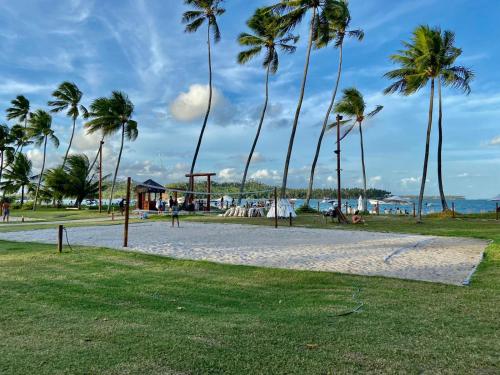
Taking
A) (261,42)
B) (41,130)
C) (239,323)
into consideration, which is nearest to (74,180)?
(41,130)

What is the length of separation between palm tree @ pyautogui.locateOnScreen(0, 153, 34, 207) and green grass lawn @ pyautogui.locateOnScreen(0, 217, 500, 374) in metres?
44.4

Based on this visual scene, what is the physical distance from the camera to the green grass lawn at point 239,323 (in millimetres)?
3270

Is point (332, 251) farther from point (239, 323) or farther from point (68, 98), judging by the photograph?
point (68, 98)

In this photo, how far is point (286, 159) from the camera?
24797mm

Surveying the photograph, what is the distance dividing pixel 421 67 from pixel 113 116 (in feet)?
77.3

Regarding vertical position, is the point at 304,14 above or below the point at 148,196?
above

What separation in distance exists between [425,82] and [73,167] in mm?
35155

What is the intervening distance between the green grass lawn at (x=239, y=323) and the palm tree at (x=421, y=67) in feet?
53.7

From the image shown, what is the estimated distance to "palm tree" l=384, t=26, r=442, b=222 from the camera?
21781 mm

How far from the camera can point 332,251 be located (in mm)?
10359

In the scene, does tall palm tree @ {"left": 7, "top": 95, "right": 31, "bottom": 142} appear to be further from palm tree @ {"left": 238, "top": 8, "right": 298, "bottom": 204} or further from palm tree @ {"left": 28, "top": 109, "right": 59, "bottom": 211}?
palm tree @ {"left": 238, "top": 8, "right": 298, "bottom": 204}

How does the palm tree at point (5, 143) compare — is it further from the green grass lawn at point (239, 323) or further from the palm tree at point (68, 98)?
the green grass lawn at point (239, 323)

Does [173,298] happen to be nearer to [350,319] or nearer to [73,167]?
→ [350,319]


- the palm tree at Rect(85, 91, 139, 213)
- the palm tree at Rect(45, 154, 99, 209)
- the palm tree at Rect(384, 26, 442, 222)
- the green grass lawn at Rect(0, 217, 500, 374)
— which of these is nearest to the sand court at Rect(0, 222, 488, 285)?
the green grass lawn at Rect(0, 217, 500, 374)
